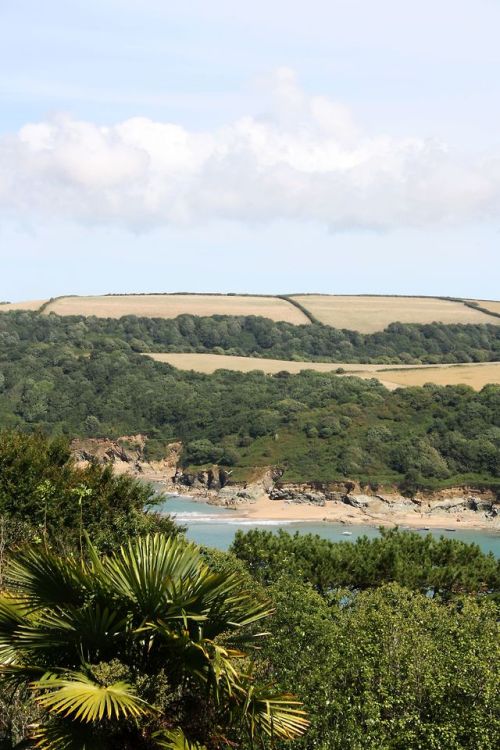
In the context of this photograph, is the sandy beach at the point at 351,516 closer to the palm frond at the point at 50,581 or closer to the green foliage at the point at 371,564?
the green foliage at the point at 371,564

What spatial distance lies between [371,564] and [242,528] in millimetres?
54559

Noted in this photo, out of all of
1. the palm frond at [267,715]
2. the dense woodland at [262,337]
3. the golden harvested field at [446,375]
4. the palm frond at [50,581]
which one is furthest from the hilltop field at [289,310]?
the palm frond at [267,715]

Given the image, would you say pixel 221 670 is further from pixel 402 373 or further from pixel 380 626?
pixel 402 373

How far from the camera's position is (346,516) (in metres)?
94.6

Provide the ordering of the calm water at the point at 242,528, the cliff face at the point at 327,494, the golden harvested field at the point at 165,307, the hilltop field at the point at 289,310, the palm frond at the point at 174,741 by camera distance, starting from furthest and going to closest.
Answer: the hilltop field at the point at 289,310
the golden harvested field at the point at 165,307
the cliff face at the point at 327,494
the calm water at the point at 242,528
the palm frond at the point at 174,741

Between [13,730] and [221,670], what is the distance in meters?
4.79

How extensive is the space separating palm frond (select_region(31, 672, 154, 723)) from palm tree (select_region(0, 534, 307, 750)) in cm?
3

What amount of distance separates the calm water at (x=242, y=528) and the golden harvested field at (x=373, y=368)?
41872 mm

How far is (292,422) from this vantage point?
11981cm

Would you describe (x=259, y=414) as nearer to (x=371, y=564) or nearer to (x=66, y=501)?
(x=371, y=564)

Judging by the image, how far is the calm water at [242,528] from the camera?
3189 inches

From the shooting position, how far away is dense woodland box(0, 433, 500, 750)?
36.6ft

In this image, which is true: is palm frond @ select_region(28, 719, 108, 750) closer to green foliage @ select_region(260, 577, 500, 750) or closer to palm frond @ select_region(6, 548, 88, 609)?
palm frond @ select_region(6, 548, 88, 609)

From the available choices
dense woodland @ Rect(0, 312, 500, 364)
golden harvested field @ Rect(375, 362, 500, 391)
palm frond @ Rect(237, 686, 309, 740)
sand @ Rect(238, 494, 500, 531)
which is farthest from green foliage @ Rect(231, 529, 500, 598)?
dense woodland @ Rect(0, 312, 500, 364)
